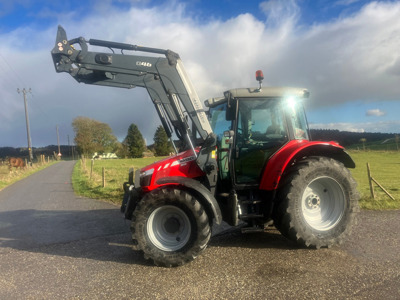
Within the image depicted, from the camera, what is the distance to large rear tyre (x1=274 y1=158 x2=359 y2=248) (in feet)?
15.8

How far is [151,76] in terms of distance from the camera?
16.9ft

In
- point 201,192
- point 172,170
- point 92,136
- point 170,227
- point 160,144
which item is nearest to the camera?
point 201,192

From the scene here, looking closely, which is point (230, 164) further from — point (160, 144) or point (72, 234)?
point (160, 144)

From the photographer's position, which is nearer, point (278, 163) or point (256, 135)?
point (278, 163)

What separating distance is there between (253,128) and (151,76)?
5.91ft

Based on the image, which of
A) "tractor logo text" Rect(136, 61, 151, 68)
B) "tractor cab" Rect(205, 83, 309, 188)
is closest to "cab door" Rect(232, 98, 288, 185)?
"tractor cab" Rect(205, 83, 309, 188)

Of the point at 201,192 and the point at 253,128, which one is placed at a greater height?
the point at 253,128

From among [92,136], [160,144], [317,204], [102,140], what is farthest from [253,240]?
[102,140]

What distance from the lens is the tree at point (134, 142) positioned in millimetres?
85562

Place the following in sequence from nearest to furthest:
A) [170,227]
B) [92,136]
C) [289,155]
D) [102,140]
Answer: [170,227]
[289,155]
[92,136]
[102,140]

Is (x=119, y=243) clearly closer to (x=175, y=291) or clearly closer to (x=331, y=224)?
(x=175, y=291)

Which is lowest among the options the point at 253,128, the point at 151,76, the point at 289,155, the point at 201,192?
the point at 201,192

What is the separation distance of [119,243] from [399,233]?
4.77 meters

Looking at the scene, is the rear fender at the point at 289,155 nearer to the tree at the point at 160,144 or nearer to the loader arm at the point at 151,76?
the loader arm at the point at 151,76
